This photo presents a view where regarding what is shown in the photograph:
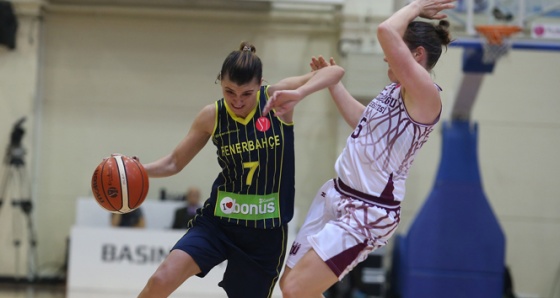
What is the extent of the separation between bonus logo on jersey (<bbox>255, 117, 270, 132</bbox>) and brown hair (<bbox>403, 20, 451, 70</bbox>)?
2.90ft

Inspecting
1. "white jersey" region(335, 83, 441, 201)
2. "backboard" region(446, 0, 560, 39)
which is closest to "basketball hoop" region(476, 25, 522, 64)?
"backboard" region(446, 0, 560, 39)

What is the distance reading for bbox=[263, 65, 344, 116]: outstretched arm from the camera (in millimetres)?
3529

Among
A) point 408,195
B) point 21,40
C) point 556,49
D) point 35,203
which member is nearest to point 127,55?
point 21,40

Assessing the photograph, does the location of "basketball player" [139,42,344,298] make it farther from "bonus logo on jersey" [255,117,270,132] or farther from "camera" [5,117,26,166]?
"camera" [5,117,26,166]

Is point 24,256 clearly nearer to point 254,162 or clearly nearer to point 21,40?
point 21,40

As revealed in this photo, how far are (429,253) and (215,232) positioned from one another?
479 centimetres

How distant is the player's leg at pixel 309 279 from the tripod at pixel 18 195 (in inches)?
309

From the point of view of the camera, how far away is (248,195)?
399 cm

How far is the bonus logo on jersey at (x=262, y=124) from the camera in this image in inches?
156

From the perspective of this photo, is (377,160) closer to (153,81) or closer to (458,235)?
(458,235)

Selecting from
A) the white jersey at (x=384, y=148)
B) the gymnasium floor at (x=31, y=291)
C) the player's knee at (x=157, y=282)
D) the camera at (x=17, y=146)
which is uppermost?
the white jersey at (x=384, y=148)

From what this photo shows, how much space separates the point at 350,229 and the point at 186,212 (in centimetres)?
630

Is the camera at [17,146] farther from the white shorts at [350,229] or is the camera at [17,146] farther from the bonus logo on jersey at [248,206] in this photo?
the white shorts at [350,229]

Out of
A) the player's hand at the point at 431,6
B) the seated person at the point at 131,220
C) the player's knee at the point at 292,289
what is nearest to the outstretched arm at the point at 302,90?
the player's hand at the point at 431,6
